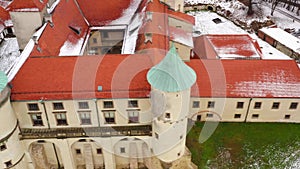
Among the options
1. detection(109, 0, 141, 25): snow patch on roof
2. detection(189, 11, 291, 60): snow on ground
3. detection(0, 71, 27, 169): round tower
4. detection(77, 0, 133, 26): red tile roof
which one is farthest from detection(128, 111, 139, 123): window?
detection(189, 11, 291, 60): snow on ground

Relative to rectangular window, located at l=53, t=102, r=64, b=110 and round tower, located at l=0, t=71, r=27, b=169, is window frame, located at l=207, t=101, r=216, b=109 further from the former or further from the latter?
round tower, located at l=0, t=71, r=27, b=169

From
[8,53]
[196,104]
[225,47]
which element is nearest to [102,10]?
[225,47]

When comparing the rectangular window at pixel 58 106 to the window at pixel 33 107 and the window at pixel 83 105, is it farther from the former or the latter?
the window at pixel 83 105

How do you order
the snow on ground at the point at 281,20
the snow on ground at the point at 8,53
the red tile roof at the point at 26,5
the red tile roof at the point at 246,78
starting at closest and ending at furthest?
the red tile roof at the point at 246,78
the red tile roof at the point at 26,5
the snow on ground at the point at 8,53
the snow on ground at the point at 281,20

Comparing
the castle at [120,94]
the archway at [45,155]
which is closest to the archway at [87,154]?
the castle at [120,94]

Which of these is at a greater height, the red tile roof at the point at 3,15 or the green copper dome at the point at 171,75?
the green copper dome at the point at 171,75

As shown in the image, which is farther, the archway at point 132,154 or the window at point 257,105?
the window at point 257,105
